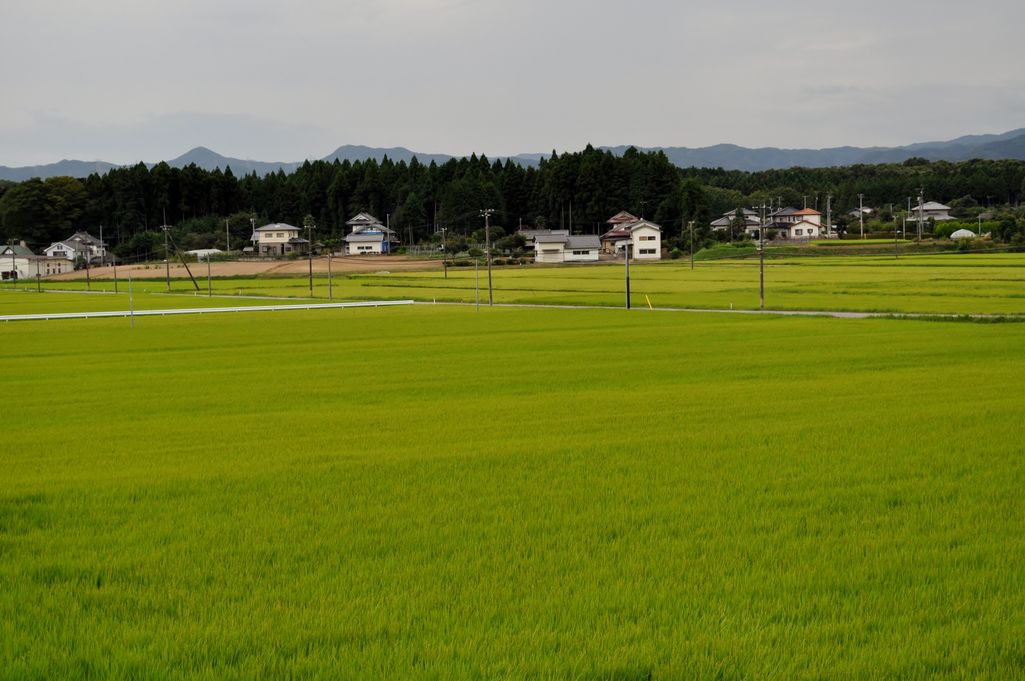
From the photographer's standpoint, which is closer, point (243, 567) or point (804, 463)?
point (243, 567)

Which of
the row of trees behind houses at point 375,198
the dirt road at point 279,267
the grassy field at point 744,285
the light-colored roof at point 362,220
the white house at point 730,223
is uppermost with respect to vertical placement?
the row of trees behind houses at point 375,198

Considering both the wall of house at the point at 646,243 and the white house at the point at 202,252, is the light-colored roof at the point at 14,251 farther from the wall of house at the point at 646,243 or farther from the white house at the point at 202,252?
the wall of house at the point at 646,243

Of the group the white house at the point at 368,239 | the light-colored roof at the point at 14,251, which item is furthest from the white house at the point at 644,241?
the light-colored roof at the point at 14,251

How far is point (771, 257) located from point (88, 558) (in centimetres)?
8800

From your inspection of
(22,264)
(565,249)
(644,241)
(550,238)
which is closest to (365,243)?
(550,238)

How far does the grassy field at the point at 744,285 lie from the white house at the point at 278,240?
2744 cm

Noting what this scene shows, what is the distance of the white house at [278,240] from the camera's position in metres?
117

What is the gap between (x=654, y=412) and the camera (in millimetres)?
13984

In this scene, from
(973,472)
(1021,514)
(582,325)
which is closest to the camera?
(1021,514)

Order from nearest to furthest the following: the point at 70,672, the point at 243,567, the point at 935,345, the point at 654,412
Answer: the point at 70,672 < the point at 243,567 < the point at 654,412 < the point at 935,345

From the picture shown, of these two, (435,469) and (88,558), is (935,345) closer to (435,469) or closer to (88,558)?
(435,469)

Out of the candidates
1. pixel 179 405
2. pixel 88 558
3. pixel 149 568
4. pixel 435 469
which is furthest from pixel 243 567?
pixel 179 405

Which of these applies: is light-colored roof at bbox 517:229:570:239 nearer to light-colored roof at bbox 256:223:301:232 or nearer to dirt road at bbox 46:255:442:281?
dirt road at bbox 46:255:442:281

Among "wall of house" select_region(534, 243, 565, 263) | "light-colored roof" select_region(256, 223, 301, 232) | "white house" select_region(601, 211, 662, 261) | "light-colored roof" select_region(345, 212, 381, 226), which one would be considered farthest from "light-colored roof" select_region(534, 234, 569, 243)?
"light-colored roof" select_region(256, 223, 301, 232)
